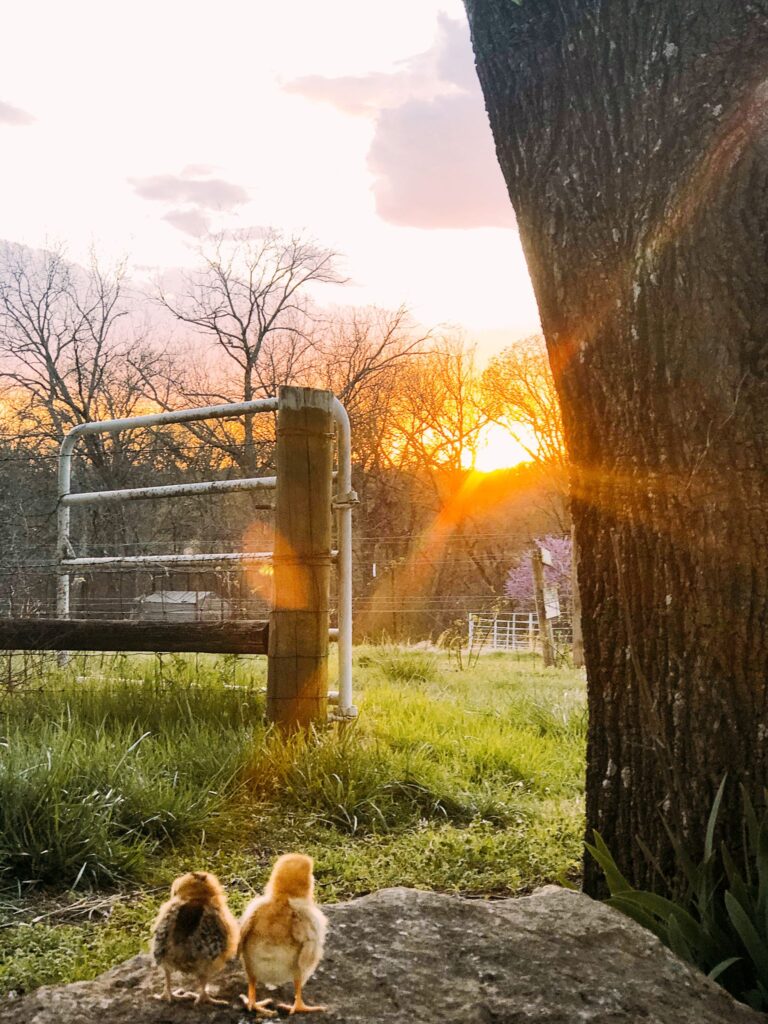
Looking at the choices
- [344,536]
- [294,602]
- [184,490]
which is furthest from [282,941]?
[184,490]

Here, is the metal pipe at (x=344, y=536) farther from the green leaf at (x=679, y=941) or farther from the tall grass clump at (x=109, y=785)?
the green leaf at (x=679, y=941)

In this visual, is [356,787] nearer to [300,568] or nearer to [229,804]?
[229,804]

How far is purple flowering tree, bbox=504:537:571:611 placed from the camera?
63.0 ft

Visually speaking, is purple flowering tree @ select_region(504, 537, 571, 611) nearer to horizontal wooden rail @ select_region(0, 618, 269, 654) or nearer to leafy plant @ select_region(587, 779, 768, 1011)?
horizontal wooden rail @ select_region(0, 618, 269, 654)

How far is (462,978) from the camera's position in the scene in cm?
144

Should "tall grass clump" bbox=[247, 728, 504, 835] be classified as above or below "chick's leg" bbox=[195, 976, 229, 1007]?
below

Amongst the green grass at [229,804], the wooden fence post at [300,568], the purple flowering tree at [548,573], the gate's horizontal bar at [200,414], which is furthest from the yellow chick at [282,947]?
the purple flowering tree at [548,573]

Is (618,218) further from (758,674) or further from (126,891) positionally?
(126,891)

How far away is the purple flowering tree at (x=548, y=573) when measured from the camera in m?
19.2

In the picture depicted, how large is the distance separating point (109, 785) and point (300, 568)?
136 centimetres

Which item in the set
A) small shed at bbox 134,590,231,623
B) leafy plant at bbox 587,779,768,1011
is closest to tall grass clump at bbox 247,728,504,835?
small shed at bbox 134,590,231,623

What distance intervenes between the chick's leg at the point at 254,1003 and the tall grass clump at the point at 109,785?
5.48ft

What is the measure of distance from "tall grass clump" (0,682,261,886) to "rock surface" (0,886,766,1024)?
4.85 ft

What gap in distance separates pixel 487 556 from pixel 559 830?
61.7ft
